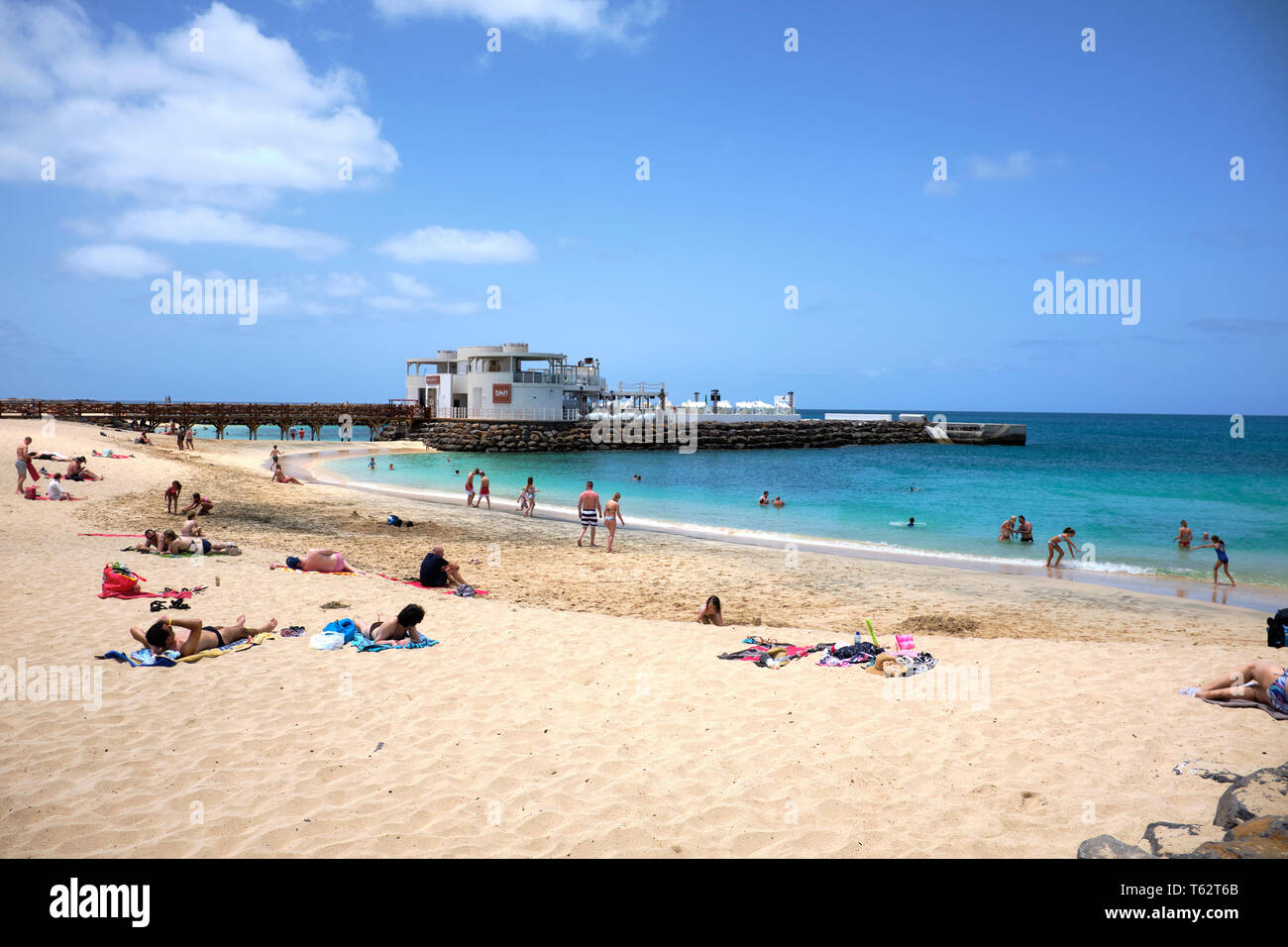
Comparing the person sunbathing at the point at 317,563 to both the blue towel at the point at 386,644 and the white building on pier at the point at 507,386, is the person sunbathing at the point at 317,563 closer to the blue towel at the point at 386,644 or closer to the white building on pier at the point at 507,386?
the blue towel at the point at 386,644

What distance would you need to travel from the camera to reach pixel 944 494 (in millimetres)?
34594

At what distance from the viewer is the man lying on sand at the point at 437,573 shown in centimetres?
1120

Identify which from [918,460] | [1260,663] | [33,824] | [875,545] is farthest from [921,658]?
[918,460]

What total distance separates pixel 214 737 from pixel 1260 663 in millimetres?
9057

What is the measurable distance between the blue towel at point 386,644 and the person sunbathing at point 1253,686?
26.2ft

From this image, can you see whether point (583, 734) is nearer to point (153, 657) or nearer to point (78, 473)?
point (153, 657)

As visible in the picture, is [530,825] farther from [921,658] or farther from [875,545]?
[875,545]

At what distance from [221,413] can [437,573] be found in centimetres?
5870

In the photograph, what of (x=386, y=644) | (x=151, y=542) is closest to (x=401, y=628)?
(x=386, y=644)

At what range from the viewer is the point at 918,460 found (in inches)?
2267

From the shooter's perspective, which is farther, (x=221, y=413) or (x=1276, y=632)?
(x=221, y=413)

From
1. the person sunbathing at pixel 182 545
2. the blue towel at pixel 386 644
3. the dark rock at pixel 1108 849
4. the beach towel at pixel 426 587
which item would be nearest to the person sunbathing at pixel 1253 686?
the dark rock at pixel 1108 849

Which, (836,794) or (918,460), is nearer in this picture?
(836,794)
